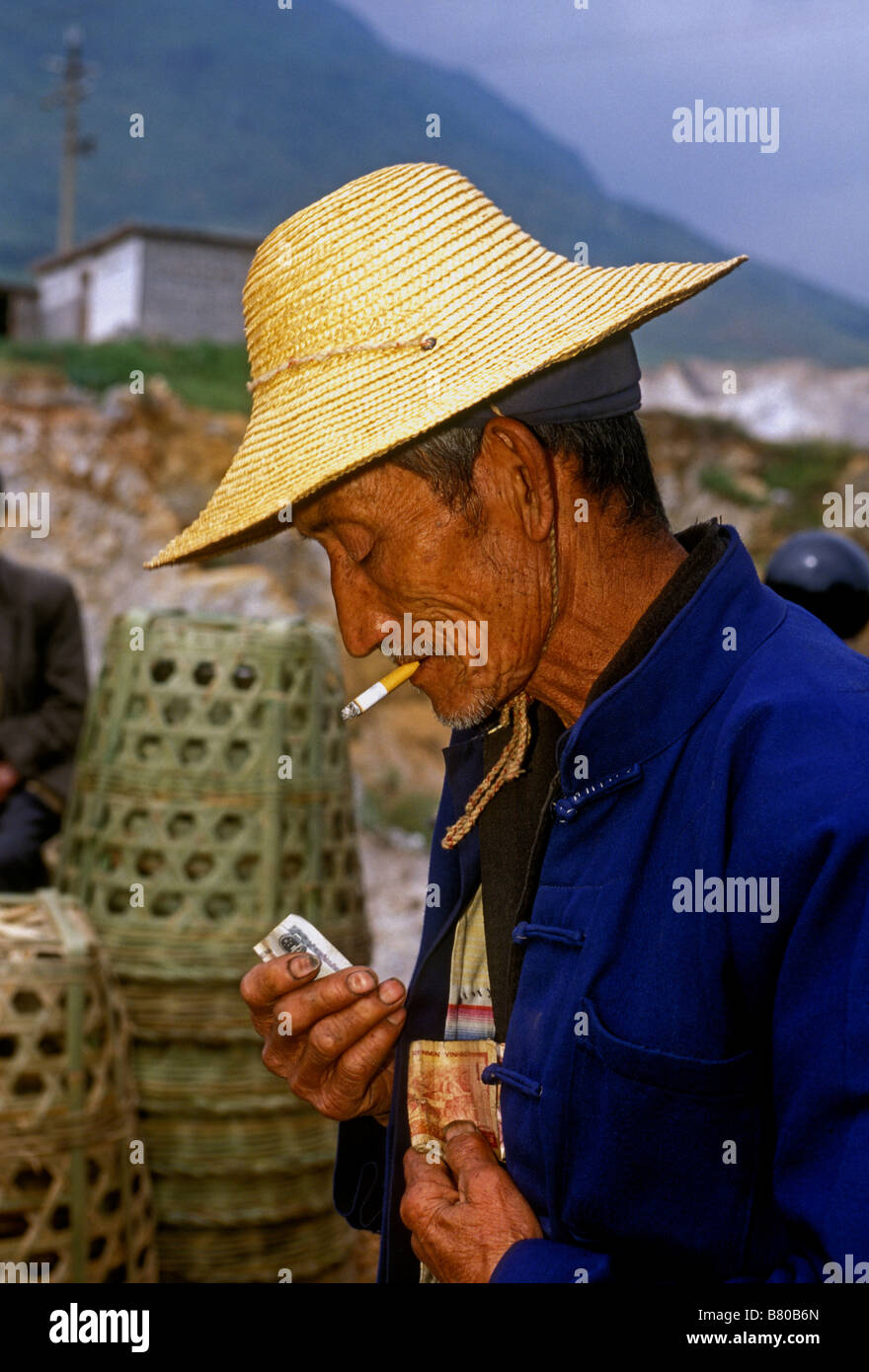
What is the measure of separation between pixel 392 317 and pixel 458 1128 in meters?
0.94

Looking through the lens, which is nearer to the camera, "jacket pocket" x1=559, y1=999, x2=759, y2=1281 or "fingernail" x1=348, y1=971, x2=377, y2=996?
"jacket pocket" x1=559, y1=999, x2=759, y2=1281

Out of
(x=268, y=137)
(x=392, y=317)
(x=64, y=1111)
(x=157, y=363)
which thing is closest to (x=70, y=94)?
(x=157, y=363)

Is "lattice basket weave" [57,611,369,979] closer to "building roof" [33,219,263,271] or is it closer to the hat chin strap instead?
the hat chin strap

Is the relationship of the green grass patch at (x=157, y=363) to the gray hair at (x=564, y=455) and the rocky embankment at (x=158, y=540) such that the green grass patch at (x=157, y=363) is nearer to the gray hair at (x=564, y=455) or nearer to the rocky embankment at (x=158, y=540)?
the rocky embankment at (x=158, y=540)

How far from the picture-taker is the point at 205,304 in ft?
80.3

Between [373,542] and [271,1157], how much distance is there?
2.48 m

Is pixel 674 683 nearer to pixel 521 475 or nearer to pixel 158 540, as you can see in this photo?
pixel 521 475

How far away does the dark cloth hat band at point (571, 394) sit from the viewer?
58.8 inches

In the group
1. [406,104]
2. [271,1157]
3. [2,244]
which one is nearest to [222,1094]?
[271,1157]

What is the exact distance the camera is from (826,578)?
3637 millimetres

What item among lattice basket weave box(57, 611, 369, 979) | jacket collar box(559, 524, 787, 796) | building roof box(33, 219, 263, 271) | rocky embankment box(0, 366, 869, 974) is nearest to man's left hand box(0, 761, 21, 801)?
lattice basket weave box(57, 611, 369, 979)

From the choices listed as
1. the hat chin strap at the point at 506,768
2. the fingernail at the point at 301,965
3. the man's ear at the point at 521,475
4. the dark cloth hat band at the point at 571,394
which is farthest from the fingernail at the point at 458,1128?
the dark cloth hat band at the point at 571,394

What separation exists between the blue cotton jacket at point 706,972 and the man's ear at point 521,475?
0.66 feet

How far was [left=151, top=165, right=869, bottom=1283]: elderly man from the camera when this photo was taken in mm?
1224
